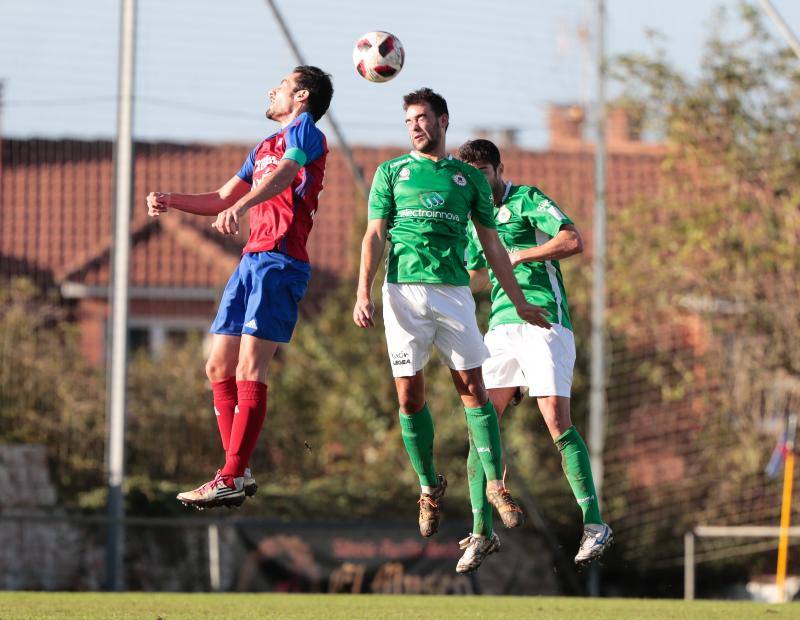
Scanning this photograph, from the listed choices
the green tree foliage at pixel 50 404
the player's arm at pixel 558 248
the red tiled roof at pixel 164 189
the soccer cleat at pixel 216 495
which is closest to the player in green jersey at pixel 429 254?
the player's arm at pixel 558 248

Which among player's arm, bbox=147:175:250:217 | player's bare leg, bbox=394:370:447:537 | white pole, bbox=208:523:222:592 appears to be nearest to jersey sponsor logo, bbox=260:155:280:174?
player's arm, bbox=147:175:250:217

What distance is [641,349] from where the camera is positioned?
19.7 m

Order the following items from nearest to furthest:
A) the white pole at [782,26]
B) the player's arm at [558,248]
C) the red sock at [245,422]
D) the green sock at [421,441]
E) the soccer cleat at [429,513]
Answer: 1. the red sock at [245,422]
2. the soccer cleat at [429,513]
3. the green sock at [421,441]
4. the player's arm at [558,248]
5. the white pole at [782,26]

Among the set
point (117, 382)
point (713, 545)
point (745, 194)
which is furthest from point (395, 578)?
point (745, 194)

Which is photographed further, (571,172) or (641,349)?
(571,172)

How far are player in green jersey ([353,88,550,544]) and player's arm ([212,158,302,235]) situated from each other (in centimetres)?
61

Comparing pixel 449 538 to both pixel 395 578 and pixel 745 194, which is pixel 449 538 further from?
pixel 745 194

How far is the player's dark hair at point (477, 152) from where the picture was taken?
29.9 feet

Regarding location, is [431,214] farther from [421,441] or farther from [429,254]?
[421,441]

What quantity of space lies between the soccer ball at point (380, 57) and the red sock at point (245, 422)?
7.02 feet

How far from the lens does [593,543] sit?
8.74m

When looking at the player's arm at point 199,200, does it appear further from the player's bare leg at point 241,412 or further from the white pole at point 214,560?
the white pole at point 214,560

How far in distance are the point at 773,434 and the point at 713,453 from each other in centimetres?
79

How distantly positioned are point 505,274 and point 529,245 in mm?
845
